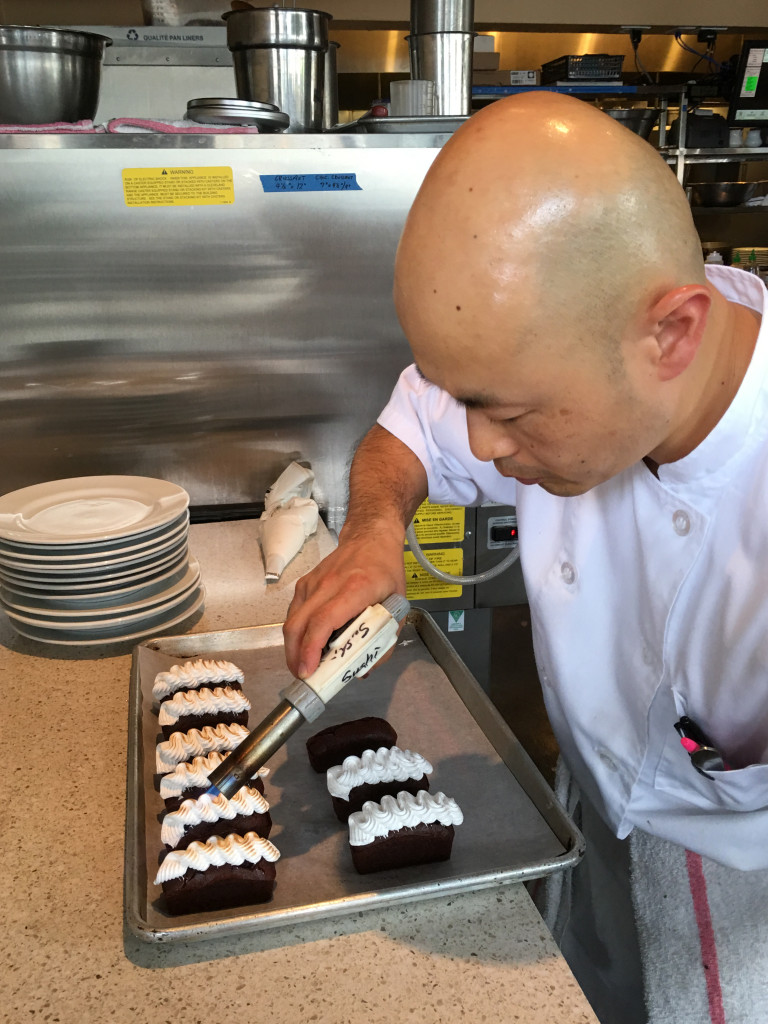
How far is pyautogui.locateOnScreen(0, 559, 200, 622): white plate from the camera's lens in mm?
1454

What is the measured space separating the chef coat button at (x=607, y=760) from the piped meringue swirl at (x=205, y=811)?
528mm

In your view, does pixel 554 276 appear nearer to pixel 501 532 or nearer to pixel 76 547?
pixel 76 547

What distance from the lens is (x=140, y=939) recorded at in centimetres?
86

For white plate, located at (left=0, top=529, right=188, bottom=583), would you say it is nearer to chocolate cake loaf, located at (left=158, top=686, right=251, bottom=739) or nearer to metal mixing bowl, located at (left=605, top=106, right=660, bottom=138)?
chocolate cake loaf, located at (left=158, top=686, right=251, bottom=739)

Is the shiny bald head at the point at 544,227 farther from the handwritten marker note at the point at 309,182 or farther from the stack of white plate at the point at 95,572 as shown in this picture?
the handwritten marker note at the point at 309,182

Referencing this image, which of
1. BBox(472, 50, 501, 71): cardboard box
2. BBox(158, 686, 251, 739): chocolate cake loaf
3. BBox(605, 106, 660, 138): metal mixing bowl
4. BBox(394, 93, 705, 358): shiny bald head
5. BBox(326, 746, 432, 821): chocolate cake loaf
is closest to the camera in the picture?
BBox(394, 93, 705, 358): shiny bald head

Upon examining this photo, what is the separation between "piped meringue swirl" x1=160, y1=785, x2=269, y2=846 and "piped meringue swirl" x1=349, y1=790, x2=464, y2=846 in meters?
0.12

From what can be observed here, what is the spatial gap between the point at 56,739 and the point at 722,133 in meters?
6.12

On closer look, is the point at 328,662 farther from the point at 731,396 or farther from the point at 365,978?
the point at 731,396

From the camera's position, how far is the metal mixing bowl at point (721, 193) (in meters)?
6.14

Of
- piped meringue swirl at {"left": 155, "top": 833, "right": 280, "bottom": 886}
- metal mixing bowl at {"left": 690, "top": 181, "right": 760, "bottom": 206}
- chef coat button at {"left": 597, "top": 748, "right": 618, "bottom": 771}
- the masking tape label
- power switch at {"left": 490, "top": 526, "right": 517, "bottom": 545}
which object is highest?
metal mixing bowl at {"left": 690, "top": 181, "right": 760, "bottom": 206}

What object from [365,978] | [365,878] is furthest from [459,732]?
[365,978]

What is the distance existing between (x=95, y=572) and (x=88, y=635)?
0.37 ft

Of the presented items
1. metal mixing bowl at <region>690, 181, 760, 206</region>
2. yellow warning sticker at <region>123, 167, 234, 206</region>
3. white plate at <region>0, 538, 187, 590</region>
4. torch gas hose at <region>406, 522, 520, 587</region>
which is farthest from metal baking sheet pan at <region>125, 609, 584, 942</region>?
metal mixing bowl at <region>690, 181, 760, 206</region>
